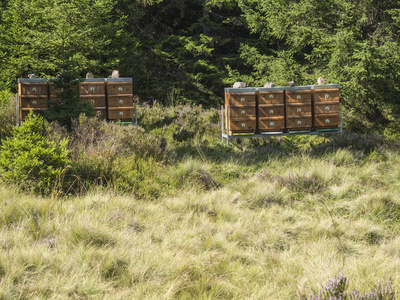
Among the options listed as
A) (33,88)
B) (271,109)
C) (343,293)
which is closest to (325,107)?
(271,109)

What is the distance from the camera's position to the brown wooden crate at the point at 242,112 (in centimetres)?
823

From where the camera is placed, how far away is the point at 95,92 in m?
8.59

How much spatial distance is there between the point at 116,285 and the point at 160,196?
2.71 m

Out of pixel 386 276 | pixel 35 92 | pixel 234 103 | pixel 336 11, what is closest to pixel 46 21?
pixel 35 92

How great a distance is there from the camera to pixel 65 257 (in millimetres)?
3537

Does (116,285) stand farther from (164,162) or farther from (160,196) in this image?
(164,162)

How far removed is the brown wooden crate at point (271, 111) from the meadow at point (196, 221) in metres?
0.83

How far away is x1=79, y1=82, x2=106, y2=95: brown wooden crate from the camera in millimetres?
8547

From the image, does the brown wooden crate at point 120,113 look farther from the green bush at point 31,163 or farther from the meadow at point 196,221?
the green bush at point 31,163

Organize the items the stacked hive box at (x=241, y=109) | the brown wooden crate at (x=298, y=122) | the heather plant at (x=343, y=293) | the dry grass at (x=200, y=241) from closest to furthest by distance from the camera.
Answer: the heather plant at (x=343, y=293) < the dry grass at (x=200, y=241) < the stacked hive box at (x=241, y=109) < the brown wooden crate at (x=298, y=122)

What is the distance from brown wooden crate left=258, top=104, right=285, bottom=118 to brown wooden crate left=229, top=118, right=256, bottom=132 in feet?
0.82

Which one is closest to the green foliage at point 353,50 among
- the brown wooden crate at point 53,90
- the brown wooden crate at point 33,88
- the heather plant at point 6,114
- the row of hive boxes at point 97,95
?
the row of hive boxes at point 97,95

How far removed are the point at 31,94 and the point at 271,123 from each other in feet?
17.3

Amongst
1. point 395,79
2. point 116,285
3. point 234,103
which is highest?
point 395,79
